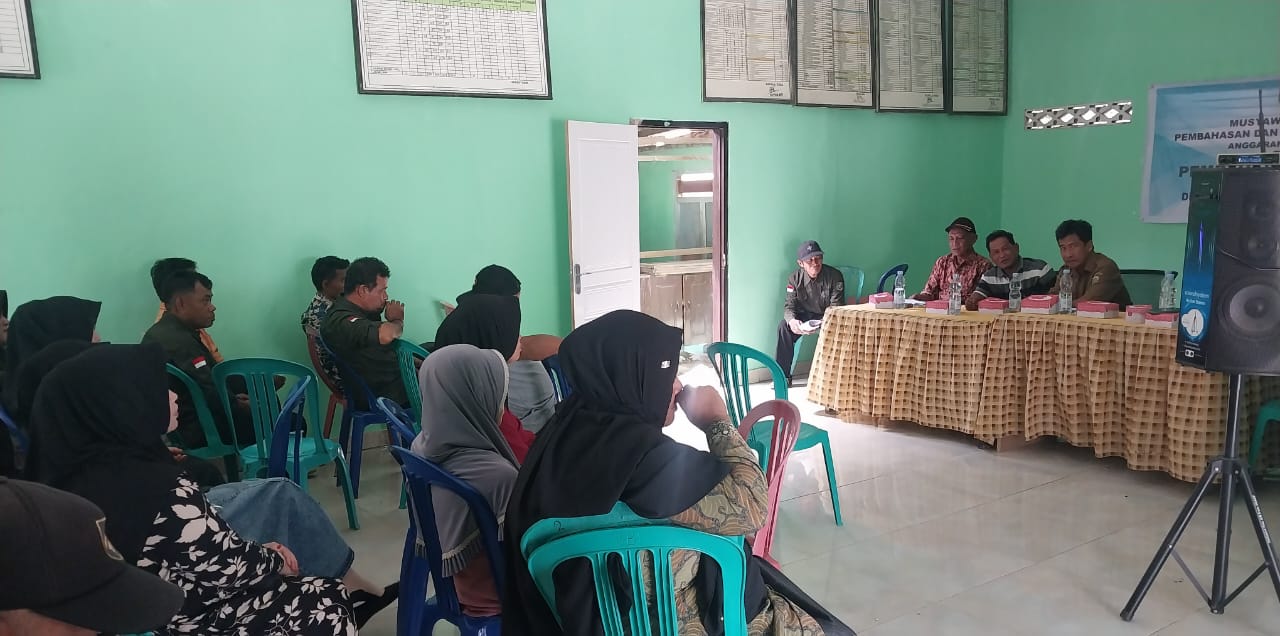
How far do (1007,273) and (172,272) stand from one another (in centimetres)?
436

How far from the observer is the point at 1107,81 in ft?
19.9

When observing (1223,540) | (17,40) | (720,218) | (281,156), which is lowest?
(1223,540)

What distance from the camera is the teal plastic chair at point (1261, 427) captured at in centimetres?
317

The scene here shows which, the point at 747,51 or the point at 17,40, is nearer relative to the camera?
the point at 17,40

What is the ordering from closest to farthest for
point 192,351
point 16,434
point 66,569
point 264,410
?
point 66,569 → point 16,434 → point 264,410 → point 192,351

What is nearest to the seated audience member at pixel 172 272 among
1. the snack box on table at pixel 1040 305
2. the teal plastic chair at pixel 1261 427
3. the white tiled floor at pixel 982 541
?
the white tiled floor at pixel 982 541

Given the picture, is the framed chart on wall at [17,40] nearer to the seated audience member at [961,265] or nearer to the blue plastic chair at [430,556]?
the blue plastic chair at [430,556]

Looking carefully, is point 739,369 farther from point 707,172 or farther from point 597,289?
point 707,172

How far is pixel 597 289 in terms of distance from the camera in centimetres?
499

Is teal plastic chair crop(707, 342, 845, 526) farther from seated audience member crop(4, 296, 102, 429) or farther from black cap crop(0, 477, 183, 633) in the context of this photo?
seated audience member crop(4, 296, 102, 429)

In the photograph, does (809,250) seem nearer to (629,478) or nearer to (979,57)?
(979,57)

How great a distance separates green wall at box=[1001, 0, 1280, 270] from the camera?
5.48 m

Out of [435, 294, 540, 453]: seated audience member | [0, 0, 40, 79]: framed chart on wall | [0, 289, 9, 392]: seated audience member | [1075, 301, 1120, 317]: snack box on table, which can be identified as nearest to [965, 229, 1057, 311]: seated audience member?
[1075, 301, 1120, 317]: snack box on table

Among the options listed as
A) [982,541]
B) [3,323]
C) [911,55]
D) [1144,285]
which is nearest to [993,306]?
[1144,285]
